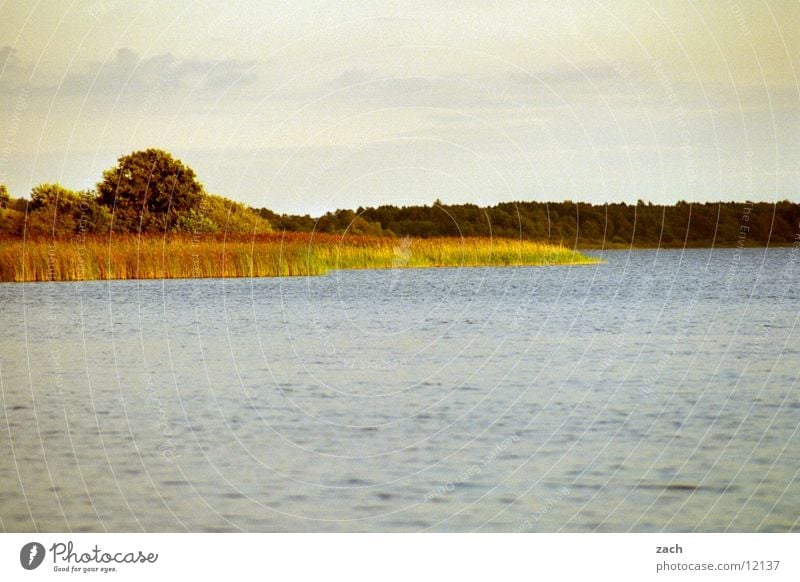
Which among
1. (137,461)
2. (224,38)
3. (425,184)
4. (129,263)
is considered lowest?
(137,461)

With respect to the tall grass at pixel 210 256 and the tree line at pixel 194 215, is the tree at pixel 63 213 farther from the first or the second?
the tall grass at pixel 210 256

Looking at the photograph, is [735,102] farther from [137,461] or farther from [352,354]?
[137,461]

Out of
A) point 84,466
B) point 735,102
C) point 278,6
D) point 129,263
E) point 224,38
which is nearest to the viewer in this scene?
point 84,466

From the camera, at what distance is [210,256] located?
4541cm

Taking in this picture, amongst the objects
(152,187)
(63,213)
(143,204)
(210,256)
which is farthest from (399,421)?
(152,187)

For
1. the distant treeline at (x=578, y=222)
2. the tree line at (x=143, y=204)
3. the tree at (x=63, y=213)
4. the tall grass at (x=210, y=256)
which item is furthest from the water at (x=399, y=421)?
Result: the distant treeline at (x=578, y=222)

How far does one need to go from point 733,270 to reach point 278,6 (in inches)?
1521

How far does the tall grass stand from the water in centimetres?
918

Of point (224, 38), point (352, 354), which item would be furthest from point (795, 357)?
point (224, 38)

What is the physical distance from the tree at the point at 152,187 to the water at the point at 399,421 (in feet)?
74.1

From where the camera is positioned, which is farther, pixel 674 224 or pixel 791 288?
pixel 674 224

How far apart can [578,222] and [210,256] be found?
146 feet

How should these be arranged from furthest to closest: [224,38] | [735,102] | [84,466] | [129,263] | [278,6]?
[129,263] → [735,102] → [224,38] → [278,6] → [84,466]

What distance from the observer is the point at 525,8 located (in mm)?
25422
